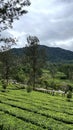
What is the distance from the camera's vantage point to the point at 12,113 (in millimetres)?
36219

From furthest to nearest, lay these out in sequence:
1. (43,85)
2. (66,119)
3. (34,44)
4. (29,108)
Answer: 1. (43,85)
2. (34,44)
3. (29,108)
4. (66,119)

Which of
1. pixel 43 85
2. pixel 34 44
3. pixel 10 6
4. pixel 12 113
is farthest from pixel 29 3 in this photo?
pixel 43 85

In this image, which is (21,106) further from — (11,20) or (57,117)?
(11,20)

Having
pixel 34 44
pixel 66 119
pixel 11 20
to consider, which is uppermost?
pixel 34 44

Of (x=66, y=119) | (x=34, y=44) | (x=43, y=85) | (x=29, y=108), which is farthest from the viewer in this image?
(x=43, y=85)

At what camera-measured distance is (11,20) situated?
1452 inches

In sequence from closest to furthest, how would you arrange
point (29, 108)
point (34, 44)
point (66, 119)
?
point (66, 119) → point (29, 108) → point (34, 44)

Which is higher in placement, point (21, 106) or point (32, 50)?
point (32, 50)

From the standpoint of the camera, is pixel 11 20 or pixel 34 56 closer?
pixel 11 20

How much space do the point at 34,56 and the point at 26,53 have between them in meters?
3.19

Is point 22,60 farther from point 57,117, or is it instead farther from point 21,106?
point 57,117

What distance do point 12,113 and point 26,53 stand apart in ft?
232

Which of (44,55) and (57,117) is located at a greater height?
(44,55)

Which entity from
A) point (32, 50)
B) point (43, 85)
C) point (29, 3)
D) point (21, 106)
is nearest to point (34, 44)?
point (32, 50)
